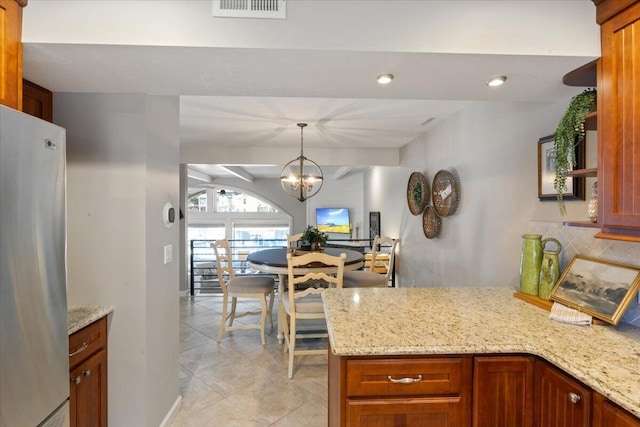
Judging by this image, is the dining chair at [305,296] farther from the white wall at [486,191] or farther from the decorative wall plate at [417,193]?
the decorative wall plate at [417,193]

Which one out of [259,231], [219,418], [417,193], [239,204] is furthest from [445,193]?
[239,204]

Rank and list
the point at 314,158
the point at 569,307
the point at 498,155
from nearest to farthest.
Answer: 1. the point at 569,307
2. the point at 498,155
3. the point at 314,158

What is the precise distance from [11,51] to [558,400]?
238cm

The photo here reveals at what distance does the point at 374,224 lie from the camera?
6.56 meters

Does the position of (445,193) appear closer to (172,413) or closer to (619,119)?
(619,119)

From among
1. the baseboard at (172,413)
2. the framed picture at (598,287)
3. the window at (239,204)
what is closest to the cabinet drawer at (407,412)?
the framed picture at (598,287)

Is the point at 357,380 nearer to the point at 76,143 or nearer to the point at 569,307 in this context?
the point at 569,307

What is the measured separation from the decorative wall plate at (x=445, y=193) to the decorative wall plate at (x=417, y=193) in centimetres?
15

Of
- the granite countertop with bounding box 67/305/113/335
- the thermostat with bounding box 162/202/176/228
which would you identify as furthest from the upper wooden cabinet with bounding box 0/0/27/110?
the granite countertop with bounding box 67/305/113/335

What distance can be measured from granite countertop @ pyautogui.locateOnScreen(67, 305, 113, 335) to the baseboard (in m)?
0.86

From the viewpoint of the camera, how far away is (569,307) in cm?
146

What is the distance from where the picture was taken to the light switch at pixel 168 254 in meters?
2.00

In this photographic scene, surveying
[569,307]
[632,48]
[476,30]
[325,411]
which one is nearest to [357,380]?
[569,307]

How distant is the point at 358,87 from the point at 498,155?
4.60 ft
